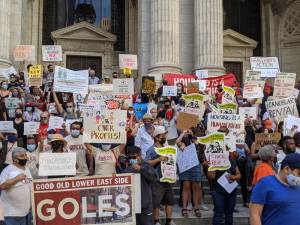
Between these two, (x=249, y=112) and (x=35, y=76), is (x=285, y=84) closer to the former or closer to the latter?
(x=249, y=112)

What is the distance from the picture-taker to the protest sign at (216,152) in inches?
383

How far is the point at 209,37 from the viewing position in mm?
20234

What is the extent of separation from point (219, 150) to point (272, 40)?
1860 cm

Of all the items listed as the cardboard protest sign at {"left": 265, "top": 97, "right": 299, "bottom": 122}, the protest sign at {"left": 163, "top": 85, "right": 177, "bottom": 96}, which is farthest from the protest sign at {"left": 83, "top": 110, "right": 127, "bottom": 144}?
the protest sign at {"left": 163, "top": 85, "right": 177, "bottom": 96}

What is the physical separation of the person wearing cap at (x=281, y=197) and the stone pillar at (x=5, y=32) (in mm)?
15705

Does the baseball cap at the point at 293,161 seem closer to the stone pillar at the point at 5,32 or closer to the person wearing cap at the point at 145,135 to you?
the person wearing cap at the point at 145,135

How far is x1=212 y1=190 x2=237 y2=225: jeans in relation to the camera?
9.24m

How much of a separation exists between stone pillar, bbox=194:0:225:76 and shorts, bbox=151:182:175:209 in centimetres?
1058

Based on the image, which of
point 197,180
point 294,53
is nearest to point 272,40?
point 294,53

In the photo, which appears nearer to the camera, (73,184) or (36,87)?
(73,184)

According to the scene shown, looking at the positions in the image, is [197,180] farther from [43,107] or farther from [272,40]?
[272,40]

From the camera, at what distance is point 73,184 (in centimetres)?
798

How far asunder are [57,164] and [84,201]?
117 cm

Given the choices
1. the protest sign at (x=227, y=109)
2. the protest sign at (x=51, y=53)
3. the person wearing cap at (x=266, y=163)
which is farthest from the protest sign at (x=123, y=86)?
the person wearing cap at (x=266, y=163)
